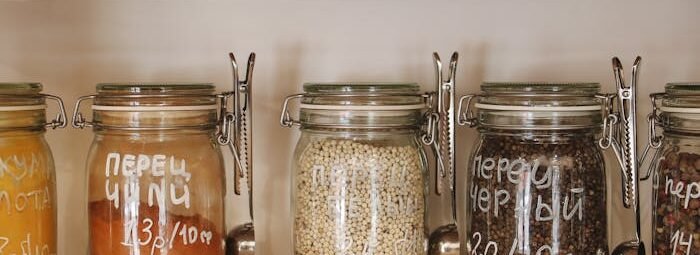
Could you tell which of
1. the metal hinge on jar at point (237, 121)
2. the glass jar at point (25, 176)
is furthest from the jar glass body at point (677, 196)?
the glass jar at point (25, 176)

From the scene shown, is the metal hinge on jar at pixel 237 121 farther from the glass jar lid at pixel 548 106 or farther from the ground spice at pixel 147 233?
the glass jar lid at pixel 548 106

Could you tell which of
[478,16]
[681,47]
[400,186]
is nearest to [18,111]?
[400,186]

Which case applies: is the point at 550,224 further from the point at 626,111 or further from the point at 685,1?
the point at 685,1

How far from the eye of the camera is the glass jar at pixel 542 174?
2.17ft

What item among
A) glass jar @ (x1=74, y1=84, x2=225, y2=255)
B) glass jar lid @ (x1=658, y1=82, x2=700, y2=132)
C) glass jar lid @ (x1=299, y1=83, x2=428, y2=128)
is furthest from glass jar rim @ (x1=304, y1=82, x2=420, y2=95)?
glass jar lid @ (x1=658, y1=82, x2=700, y2=132)

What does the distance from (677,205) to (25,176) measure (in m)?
0.53

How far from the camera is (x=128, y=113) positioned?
0.67 m

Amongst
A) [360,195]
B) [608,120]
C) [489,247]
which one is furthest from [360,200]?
[608,120]

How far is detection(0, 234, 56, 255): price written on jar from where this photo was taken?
0.64 meters

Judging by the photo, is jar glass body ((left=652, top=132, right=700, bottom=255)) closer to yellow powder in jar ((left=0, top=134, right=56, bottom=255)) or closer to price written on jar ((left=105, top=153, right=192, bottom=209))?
price written on jar ((left=105, top=153, right=192, bottom=209))

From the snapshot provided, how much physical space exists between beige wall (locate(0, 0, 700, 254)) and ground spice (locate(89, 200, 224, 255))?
0.47 ft

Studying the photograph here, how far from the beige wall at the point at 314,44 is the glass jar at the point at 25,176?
0.12m

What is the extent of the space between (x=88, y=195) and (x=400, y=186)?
27 cm

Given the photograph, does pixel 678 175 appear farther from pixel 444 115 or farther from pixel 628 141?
pixel 444 115
